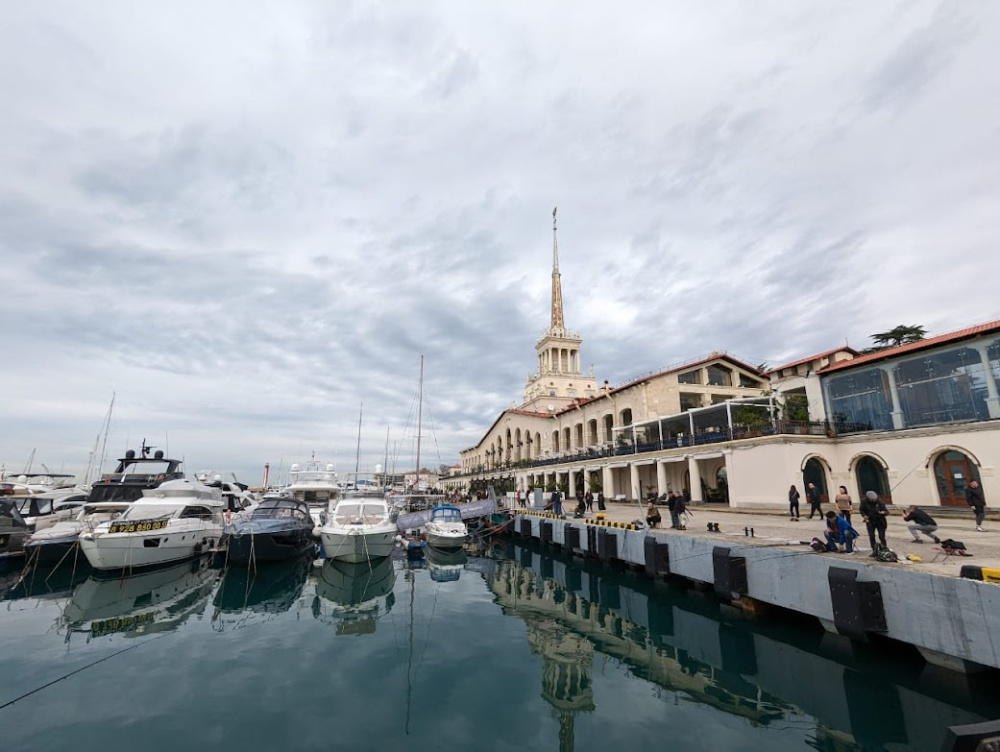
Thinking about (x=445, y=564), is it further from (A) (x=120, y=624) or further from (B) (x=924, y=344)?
(B) (x=924, y=344)

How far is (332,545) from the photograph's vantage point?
2173 centimetres

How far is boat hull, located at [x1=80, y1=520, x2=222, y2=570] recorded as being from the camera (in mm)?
18516

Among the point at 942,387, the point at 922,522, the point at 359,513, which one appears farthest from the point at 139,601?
the point at 942,387

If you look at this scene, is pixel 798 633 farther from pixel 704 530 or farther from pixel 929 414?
pixel 929 414

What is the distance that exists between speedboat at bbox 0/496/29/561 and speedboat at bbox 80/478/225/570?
5326mm

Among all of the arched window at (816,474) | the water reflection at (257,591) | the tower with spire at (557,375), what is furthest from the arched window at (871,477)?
the tower with spire at (557,375)

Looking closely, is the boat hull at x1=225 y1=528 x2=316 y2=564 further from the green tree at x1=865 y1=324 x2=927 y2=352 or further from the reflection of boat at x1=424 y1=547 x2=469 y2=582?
the green tree at x1=865 y1=324 x2=927 y2=352

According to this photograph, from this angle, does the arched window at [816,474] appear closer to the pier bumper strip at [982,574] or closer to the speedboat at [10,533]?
the pier bumper strip at [982,574]

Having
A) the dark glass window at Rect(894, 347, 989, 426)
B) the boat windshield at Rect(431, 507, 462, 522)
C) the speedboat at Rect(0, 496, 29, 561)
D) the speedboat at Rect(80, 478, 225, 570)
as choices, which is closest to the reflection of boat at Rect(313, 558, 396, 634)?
the boat windshield at Rect(431, 507, 462, 522)

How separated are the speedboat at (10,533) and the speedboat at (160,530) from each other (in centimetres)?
533

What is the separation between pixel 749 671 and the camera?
34.2ft

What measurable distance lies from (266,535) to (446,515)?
999cm

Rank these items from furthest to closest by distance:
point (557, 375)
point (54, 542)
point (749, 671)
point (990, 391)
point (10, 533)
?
point (557, 375), point (10, 533), point (54, 542), point (990, 391), point (749, 671)

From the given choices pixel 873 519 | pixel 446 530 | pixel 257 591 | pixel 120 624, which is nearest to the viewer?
pixel 873 519
